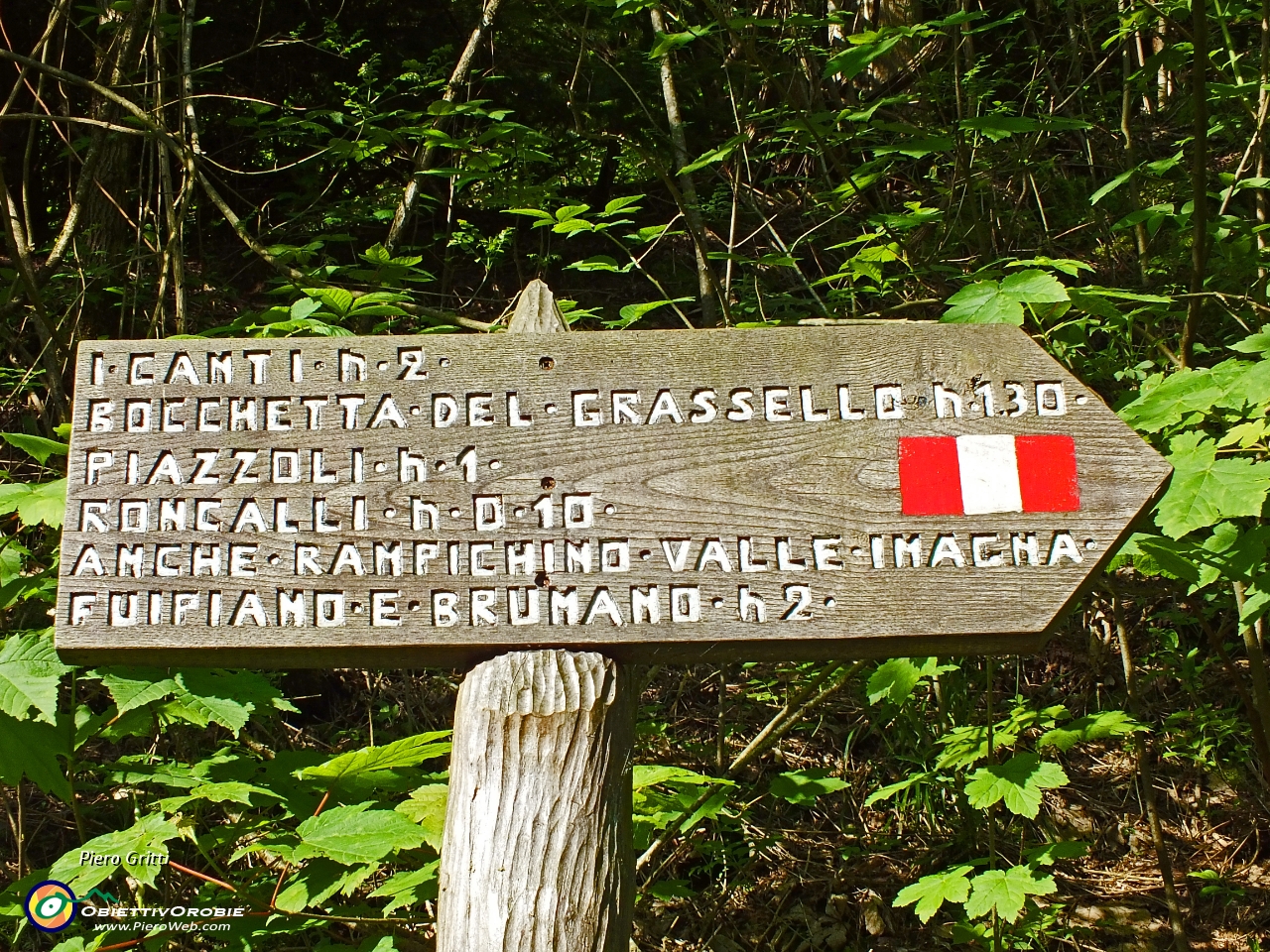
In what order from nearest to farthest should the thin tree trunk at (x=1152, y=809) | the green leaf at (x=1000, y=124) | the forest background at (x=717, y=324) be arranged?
the forest background at (x=717, y=324)
the green leaf at (x=1000, y=124)
the thin tree trunk at (x=1152, y=809)

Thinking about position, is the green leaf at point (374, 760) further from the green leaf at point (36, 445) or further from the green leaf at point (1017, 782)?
the green leaf at point (1017, 782)

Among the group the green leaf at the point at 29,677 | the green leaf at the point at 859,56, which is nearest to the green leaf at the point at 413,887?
the green leaf at the point at 29,677

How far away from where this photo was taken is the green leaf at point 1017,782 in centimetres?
210

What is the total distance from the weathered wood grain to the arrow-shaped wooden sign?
0.21 feet

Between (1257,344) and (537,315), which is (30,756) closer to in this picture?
(537,315)

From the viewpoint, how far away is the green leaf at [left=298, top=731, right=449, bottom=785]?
6.20 feet

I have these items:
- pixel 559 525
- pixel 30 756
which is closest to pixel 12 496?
pixel 30 756

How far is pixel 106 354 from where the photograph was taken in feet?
5.00

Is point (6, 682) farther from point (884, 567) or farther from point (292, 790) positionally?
point (884, 567)

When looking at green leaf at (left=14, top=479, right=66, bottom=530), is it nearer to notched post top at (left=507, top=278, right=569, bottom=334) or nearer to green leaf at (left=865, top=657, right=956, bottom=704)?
notched post top at (left=507, top=278, right=569, bottom=334)

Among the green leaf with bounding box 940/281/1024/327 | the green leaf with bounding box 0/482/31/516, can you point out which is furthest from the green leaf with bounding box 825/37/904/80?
the green leaf with bounding box 0/482/31/516

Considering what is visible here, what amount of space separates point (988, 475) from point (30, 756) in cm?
160

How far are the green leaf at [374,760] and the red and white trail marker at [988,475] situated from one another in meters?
1.02

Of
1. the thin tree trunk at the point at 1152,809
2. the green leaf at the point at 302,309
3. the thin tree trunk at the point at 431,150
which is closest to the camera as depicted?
the green leaf at the point at 302,309
